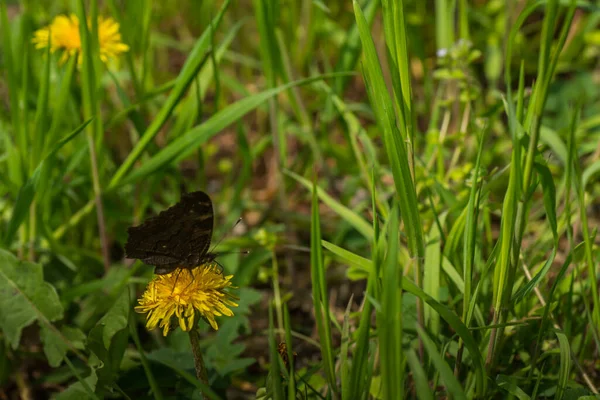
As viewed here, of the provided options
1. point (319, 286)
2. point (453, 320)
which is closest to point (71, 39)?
point (319, 286)

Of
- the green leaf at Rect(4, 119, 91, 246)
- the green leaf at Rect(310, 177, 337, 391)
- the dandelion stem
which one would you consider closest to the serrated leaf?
the green leaf at Rect(4, 119, 91, 246)

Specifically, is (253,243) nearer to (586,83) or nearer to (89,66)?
(89,66)

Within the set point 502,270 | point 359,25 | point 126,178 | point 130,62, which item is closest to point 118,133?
point 130,62

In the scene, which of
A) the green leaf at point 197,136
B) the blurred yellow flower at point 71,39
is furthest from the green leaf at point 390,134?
the blurred yellow flower at point 71,39

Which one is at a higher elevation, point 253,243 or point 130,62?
point 130,62

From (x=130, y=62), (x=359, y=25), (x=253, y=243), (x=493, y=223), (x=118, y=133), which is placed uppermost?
(x=359, y=25)

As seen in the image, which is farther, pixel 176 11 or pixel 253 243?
pixel 176 11
